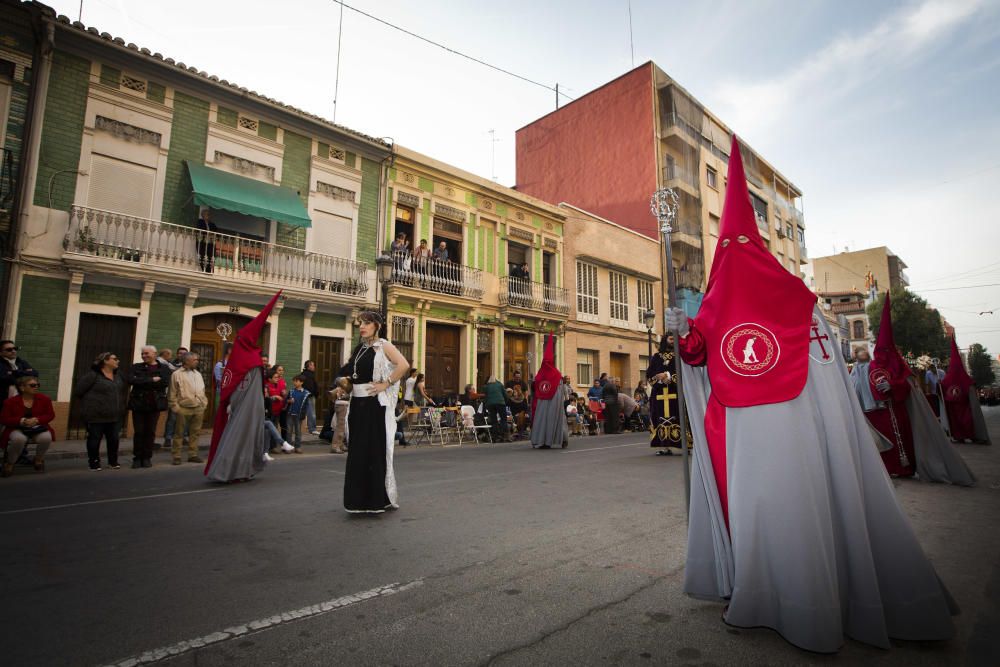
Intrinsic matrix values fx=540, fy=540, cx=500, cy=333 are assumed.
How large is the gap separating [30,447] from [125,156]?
7.14 m

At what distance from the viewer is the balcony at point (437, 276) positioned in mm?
17828

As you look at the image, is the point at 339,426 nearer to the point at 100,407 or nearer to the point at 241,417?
the point at 100,407

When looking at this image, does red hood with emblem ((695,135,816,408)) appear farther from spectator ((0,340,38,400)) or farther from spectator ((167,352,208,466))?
spectator ((0,340,38,400))

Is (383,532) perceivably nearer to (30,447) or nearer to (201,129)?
(30,447)

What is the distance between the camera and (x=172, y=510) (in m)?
5.09

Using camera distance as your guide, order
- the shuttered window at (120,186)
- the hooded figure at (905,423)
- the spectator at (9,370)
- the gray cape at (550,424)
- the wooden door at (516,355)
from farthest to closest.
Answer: the wooden door at (516,355)
the shuttered window at (120,186)
the gray cape at (550,424)
the spectator at (9,370)
the hooded figure at (905,423)

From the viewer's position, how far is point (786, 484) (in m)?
2.35

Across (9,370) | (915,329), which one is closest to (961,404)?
(9,370)

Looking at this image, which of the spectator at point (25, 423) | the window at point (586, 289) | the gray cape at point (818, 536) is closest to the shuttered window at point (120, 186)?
the spectator at point (25, 423)

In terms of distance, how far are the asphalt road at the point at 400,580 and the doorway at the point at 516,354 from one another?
15344 millimetres

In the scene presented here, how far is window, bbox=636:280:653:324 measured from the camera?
27125 mm

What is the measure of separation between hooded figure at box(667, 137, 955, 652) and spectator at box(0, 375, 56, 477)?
890 cm

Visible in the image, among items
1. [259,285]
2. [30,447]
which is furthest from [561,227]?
[30,447]

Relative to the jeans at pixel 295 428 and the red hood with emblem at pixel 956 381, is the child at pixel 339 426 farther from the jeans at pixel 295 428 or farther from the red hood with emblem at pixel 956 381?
the red hood with emblem at pixel 956 381
